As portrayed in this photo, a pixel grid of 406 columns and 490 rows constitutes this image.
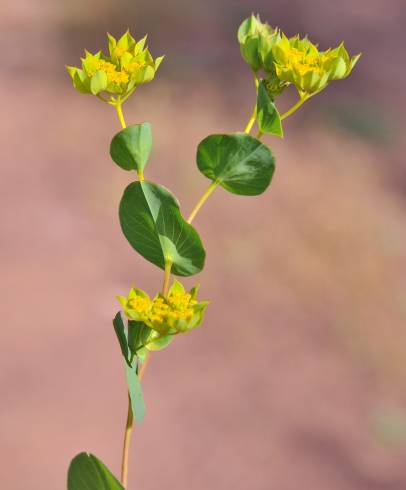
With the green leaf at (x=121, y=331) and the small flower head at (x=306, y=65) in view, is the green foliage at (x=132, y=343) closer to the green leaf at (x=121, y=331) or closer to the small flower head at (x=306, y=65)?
the green leaf at (x=121, y=331)

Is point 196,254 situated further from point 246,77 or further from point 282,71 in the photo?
point 246,77

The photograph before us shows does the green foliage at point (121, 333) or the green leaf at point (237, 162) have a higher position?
the green leaf at point (237, 162)

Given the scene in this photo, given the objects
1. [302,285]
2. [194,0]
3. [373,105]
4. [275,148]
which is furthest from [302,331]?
[194,0]

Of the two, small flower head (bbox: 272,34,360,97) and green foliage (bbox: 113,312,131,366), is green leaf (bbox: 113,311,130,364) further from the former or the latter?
small flower head (bbox: 272,34,360,97)

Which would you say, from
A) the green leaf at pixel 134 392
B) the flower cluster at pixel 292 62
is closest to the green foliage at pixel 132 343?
the green leaf at pixel 134 392

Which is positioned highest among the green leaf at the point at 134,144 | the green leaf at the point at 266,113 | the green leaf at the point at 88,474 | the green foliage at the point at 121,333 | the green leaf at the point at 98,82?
the green leaf at the point at 266,113

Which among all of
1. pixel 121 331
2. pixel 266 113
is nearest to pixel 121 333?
pixel 121 331
